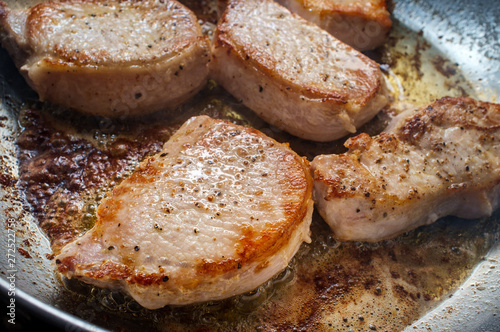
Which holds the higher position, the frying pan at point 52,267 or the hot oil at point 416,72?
the hot oil at point 416,72

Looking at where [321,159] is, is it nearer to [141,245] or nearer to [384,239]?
[384,239]

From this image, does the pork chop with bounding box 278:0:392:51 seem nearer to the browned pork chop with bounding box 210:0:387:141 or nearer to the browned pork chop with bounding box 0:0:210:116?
the browned pork chop with bounding box 210:0:387:141

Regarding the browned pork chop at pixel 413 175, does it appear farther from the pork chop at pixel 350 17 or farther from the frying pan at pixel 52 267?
the pork chop at pixel 350 17

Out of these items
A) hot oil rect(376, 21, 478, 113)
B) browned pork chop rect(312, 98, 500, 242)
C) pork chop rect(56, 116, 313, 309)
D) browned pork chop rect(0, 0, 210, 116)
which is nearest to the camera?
pork chop rect(56, 116, 313, 309)

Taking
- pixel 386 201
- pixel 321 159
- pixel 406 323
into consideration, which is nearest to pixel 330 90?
pixel 321 159

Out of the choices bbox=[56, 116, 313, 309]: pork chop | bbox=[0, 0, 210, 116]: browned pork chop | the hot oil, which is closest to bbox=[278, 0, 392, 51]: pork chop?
the hot oil

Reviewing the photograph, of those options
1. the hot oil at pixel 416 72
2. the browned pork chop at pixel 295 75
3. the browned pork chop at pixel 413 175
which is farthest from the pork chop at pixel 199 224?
the hot oil at pixel 416 72

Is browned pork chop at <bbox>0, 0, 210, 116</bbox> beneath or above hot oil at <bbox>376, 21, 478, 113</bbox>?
beneath

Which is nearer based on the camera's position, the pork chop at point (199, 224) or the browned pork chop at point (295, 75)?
the pork chop at point (199, 224)
